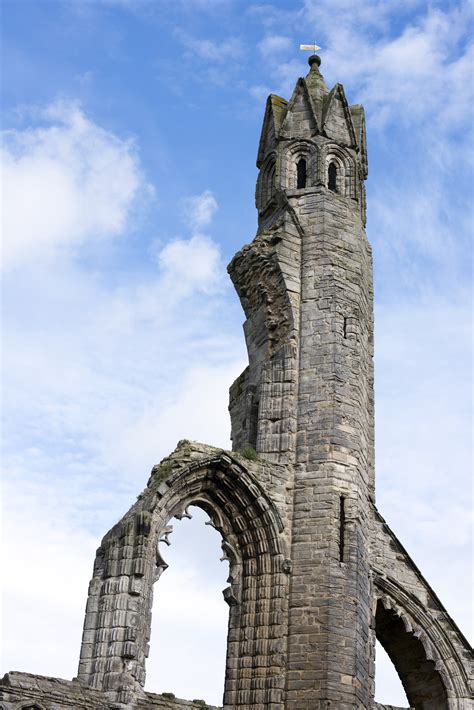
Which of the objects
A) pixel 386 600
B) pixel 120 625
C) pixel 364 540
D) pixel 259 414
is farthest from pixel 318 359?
pixel 120 625

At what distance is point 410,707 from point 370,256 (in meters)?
8.20

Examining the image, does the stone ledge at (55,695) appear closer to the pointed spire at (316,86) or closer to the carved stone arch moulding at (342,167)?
the carved stone arch moulding at (342,167)

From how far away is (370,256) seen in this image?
20.5 metres

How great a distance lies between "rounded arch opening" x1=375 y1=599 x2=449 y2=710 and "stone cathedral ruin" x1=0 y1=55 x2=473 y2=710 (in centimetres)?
3

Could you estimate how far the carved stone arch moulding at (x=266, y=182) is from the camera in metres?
21.0

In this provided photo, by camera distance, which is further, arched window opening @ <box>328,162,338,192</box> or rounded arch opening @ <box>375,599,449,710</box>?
arched window opening @ <box>328,162,338,192</box>

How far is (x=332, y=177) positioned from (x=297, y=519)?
7.22 m

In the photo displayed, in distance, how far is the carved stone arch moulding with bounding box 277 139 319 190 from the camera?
20.4 m

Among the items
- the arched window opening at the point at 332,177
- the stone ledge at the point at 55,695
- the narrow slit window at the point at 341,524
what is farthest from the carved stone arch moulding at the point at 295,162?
the stone ledge at the point at 55,695

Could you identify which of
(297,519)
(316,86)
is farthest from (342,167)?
(297,519)

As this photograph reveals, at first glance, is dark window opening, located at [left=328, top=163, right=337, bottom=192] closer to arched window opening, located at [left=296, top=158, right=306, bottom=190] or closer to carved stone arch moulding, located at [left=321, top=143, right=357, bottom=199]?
carved stone arch moulding, located at [left=321, top=143, right=357, bottom=199]

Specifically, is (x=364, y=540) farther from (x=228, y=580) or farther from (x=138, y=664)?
(x=138, y=664)

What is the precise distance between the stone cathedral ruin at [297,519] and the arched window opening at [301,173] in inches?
1.6

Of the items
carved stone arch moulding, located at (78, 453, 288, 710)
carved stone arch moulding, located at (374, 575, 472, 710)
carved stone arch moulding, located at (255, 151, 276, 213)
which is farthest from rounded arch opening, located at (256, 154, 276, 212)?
carved stone arch moulding, located at (374, 575, 472, 710)
